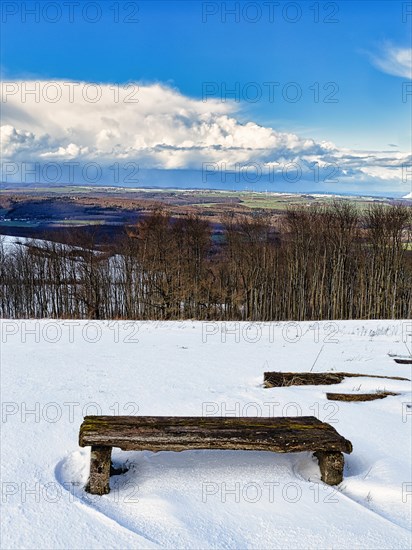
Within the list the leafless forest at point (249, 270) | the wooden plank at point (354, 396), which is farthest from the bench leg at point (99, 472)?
the leafless forest at point (249, 270)

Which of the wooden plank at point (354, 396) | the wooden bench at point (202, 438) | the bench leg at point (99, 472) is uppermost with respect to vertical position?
the wooden bench at point (202, 438)

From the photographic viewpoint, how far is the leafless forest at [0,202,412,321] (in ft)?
125

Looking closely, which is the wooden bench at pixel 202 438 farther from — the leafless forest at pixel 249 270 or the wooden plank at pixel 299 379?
the leafless forest at pixel 249 270

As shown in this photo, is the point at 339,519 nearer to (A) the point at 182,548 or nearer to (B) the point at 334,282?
(A) the point at 182,548

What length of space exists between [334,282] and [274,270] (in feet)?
18.3

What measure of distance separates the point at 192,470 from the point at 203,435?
401mm

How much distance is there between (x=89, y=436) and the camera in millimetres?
3389

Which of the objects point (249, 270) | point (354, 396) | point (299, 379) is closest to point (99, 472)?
point (354, 396)

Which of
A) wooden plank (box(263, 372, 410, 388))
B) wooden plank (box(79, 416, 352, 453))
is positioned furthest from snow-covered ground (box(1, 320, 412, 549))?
wooden plank (box(79, 416, 352, 453))

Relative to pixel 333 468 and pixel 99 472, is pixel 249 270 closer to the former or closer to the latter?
pixel 333 468

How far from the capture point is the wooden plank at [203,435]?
11.4ft

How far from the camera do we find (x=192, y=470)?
3738 mm

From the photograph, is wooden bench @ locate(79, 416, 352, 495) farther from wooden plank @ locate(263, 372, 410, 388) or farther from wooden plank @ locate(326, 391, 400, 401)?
wooden plank @ locate(263, 372, 410, 388)

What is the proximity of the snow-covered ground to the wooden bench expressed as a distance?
0.20 meters
